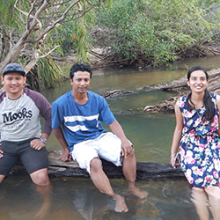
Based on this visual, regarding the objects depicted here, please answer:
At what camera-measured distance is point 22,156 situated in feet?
10.4

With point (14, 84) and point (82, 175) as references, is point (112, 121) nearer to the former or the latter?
point (82, 175)

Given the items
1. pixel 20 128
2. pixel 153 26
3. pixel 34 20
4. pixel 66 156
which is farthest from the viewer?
pixel 153 26

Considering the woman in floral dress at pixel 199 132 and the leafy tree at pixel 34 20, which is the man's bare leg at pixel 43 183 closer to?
the woman in floral dress at pixel 199 132

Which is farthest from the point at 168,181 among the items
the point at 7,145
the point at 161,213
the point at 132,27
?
the point at 132,27

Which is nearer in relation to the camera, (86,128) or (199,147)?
(199,147)

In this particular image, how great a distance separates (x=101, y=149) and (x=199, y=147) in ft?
3.41

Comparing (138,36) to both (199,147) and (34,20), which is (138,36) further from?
(199,147)

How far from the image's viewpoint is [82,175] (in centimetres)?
338

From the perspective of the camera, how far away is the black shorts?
10.2ft

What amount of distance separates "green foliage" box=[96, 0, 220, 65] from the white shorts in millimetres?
9602

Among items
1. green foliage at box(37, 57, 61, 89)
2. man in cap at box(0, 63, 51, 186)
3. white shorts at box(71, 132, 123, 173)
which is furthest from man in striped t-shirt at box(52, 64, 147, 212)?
green foliage at box(37, 57, 61, 89)

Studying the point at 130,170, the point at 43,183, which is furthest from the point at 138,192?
the point at 43,183

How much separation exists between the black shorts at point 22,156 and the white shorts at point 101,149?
384 mm

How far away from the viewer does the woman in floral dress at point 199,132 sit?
2.67 meters
